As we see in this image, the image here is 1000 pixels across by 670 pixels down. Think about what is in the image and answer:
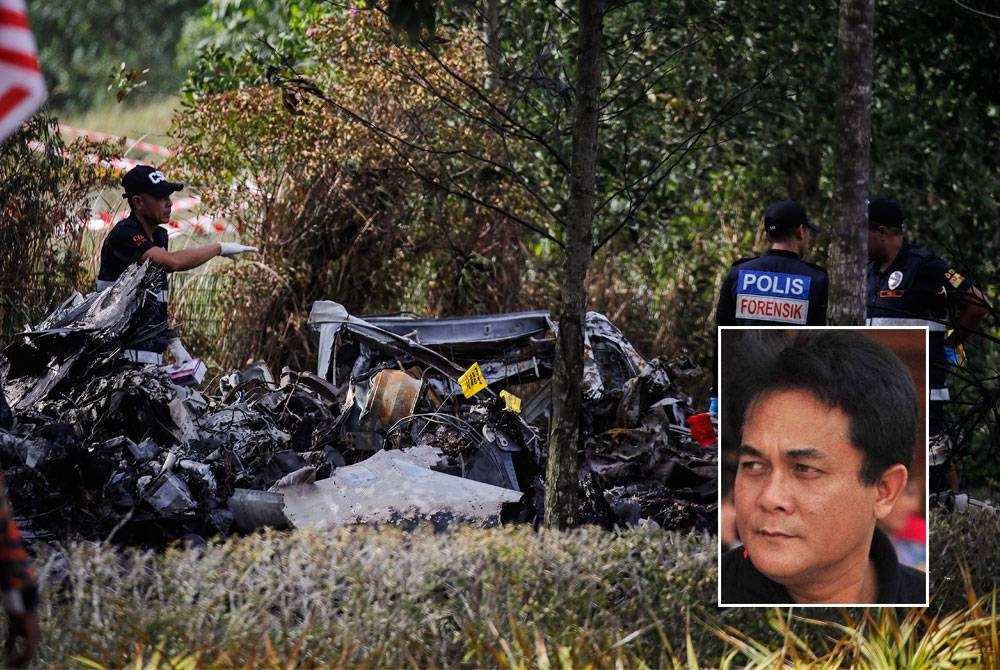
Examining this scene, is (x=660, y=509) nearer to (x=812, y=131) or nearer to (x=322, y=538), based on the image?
(x=322, y=538)

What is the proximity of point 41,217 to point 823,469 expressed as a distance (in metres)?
6.91

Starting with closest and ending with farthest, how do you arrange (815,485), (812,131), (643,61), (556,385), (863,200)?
1. (815,485)
2. (556,385)
3. (863,200)
4. (643,61)
5. (812,131)

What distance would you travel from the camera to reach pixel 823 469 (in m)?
4.91

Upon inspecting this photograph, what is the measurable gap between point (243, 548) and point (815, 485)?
1.99 metres

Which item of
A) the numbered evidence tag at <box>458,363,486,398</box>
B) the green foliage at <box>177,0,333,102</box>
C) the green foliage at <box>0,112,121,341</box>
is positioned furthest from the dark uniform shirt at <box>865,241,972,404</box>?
the green foliage at <box>0,112,121,341</box>

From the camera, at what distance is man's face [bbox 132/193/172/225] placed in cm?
776

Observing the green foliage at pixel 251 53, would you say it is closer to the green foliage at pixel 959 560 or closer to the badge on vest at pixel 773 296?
the badge on vest at pixel 773 296

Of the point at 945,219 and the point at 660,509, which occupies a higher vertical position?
the point at 945,219

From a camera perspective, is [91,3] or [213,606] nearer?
[213,606]

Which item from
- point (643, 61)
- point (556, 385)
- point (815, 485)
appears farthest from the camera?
point (643, 61)

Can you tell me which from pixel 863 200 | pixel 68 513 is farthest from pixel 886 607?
pixel 68 513

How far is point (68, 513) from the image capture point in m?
6.31

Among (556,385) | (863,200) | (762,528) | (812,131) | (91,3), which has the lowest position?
(762,528)

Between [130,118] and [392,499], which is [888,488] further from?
[130,118]
